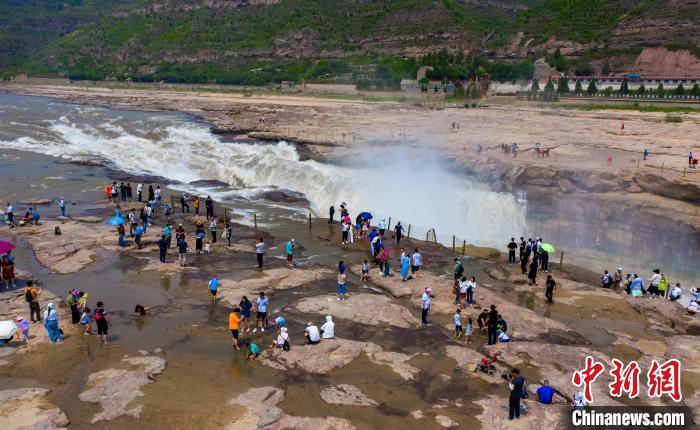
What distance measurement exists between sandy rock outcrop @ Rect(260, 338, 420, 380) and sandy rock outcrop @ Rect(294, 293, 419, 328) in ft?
5.84

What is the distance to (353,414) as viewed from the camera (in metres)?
11.8

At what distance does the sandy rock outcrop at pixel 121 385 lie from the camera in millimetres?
11758

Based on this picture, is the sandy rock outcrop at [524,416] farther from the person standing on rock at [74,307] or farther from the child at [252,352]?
the person standing on rock at [74,307]

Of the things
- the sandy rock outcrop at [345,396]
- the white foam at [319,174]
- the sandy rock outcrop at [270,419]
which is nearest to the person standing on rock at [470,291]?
the sandy rock outcrop at [345,396]

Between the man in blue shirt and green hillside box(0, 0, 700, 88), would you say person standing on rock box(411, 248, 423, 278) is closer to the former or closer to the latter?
the man in blue shirt

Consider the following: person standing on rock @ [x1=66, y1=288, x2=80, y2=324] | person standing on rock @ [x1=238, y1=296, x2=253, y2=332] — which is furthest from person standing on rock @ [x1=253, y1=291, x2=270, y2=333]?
person standing on rock @ [x1=66, y1=288, x2=80, y2=324]

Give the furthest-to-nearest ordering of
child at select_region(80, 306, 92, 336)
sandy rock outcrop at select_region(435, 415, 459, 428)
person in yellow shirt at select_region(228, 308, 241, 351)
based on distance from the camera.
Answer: child at select_region(80, 306, 92, 336) < person in yellow shirt at select_region(228, 308, 241, 351) < sandy rock outcrop at select_region(435, 415, 459, 428)

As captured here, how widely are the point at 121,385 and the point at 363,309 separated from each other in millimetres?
7343

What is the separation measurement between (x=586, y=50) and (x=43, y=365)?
401 ft

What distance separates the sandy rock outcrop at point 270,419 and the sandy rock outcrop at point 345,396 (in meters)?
0.71

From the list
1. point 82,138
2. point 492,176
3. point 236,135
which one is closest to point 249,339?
point 492,176

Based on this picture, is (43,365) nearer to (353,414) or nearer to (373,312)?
(353,414)

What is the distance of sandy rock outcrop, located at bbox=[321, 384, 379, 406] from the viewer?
12.3 m

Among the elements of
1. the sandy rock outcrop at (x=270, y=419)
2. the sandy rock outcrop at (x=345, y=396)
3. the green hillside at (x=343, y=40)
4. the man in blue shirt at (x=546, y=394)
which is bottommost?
the sandy rock outcrop at (x=345, y=396)
